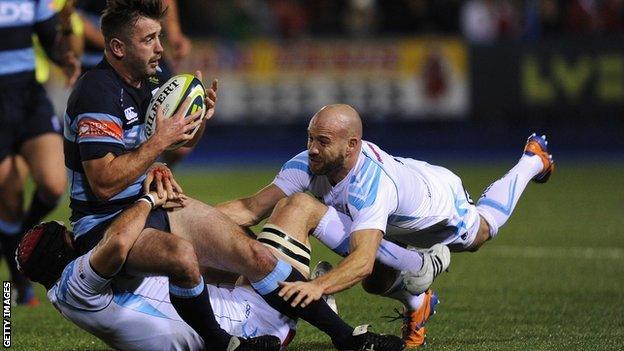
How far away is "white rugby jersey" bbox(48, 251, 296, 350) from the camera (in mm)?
5379

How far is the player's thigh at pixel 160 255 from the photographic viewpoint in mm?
5176

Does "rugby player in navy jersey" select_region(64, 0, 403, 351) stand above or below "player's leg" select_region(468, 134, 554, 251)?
above

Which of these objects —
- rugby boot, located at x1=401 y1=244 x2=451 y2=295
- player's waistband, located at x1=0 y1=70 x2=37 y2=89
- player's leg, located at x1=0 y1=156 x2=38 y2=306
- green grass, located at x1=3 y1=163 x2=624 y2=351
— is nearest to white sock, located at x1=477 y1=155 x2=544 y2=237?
green grass, located at x1=3 y1=163 x2=624 y2=351

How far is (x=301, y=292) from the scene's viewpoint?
17.3ft

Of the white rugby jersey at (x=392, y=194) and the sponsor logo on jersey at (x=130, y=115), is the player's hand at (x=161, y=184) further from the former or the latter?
the white rugby jersey at (x=392, y=194)

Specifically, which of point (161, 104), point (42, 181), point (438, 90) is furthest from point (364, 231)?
point (438, 90)

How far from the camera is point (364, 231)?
5.53 metres

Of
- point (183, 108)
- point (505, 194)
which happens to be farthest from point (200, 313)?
point (505, 194)

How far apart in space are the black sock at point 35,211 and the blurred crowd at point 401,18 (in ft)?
35.0

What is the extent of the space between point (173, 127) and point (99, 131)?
0.34 metres

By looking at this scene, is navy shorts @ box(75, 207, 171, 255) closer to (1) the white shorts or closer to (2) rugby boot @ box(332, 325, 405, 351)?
(1) the white shorts

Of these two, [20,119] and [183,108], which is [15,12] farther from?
[183,108]

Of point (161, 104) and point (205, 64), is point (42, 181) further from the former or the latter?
point (205, 64)

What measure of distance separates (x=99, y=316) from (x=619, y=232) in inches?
270
